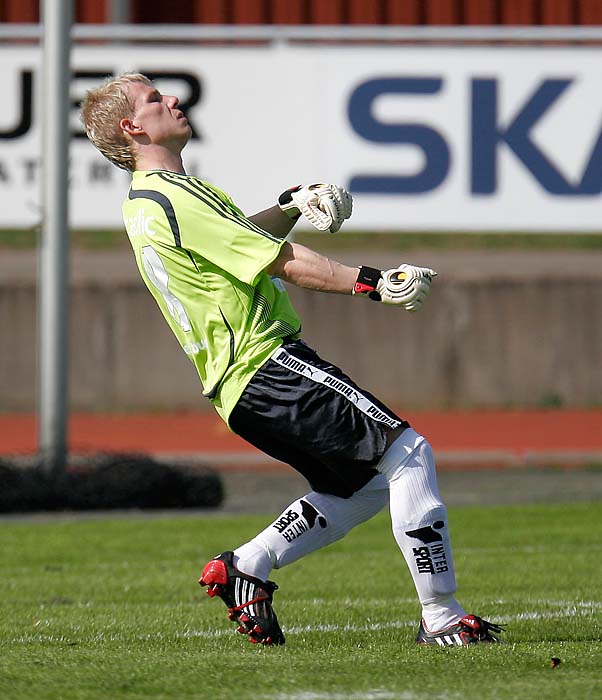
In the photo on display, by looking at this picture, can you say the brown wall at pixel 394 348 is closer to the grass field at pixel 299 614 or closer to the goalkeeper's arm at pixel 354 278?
the grass field at pixel 299 614

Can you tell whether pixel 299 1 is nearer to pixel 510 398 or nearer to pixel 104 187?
pixel 510 398

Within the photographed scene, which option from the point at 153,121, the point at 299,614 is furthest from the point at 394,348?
the point at 153,121

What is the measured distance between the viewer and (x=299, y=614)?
6.38m

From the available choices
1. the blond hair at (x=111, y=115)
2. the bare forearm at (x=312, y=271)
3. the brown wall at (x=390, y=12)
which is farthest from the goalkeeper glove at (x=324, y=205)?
the brown wall at (x=390, y=12)

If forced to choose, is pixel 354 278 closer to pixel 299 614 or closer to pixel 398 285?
pixel 398 285

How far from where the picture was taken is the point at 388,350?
69.1 feet

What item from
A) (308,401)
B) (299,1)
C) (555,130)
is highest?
(299,1)

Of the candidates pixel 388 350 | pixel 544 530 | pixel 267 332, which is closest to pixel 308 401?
pixel 267 332

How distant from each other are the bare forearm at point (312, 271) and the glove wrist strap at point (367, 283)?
0.02 meters

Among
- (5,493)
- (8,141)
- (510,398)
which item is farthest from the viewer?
(510,398)

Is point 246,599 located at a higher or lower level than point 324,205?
lower

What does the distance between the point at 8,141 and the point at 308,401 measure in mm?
10254

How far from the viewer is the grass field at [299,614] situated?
4469mm

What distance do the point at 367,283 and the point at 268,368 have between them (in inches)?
20.1
